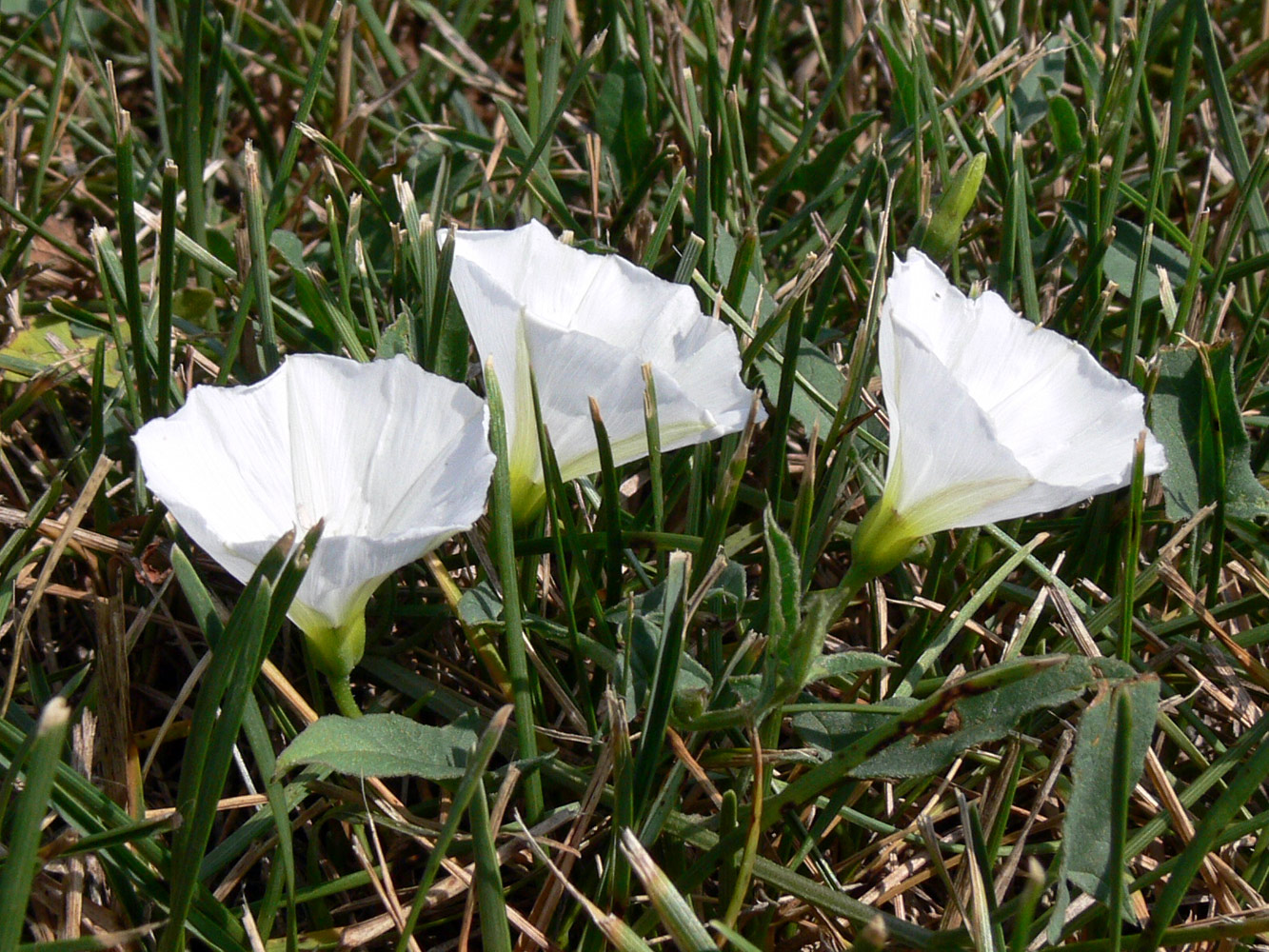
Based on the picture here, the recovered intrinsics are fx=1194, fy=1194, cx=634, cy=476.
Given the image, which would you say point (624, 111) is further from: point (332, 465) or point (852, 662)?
point (852, 662)

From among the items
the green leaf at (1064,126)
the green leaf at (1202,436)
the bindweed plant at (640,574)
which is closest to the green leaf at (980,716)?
the bindweed plant at (640,574)

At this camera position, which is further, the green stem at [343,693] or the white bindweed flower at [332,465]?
the green stem at [343,693]

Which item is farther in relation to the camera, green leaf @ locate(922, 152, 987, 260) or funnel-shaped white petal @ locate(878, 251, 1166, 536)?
green leaf @ locate(922, 152, 987, 260)

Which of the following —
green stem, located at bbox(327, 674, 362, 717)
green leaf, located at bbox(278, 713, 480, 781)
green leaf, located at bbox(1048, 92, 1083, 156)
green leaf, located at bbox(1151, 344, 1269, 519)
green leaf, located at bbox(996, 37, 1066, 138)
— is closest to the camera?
green leaf, located at bbox(278, 713, 480, 781)

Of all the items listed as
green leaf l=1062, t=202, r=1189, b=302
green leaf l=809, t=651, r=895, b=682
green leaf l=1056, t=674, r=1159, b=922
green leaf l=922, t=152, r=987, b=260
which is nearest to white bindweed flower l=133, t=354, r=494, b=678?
green leaf l=809, t=651, r=895, b=682

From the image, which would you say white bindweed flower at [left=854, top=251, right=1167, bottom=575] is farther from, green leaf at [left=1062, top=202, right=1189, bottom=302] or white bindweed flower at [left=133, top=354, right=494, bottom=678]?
green leaf at [left=1062, top=202, right=1189, bottom=302]

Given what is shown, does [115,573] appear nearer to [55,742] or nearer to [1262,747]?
[55,742]

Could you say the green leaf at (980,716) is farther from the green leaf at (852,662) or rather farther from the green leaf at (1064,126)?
the green leaf at (1064,126)

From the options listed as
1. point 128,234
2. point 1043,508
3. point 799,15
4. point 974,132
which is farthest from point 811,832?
point 799,15
